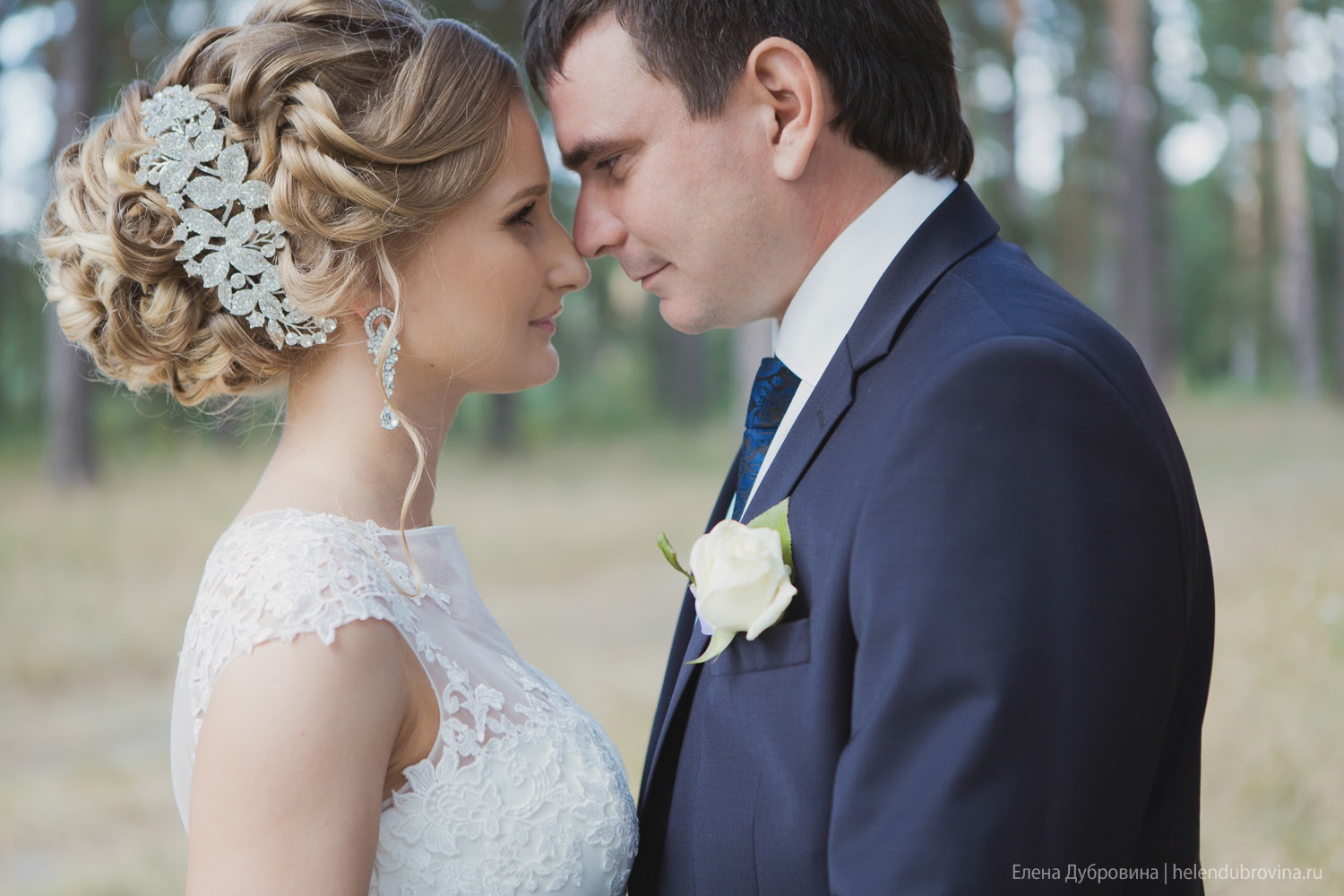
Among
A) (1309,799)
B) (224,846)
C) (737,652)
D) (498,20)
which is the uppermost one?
(498,20)

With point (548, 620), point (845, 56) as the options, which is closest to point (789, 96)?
point (845, 56)

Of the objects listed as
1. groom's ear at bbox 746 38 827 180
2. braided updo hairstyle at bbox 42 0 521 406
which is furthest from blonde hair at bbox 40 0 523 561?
groom's ear at bbox 746 38 827 180

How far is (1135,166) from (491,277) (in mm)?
13549

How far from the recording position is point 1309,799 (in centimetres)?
461

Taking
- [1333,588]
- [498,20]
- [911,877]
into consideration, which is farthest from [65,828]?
[498,20]

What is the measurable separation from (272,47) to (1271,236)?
2639 cm

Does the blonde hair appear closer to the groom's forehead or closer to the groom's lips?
the groom's forehead

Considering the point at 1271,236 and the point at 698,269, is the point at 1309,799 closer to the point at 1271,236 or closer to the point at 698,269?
the point at 698,269

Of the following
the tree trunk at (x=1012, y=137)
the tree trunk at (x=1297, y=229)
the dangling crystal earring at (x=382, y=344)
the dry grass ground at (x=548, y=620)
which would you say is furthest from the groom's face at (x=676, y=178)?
the tree trunk at (x=1297, y=229)

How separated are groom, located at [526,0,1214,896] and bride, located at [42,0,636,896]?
0.71 feet

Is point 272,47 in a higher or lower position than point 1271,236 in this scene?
lower

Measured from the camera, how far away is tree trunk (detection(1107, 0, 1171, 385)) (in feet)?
43.2

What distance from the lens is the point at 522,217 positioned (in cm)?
248

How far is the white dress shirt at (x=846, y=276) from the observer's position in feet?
6.96
